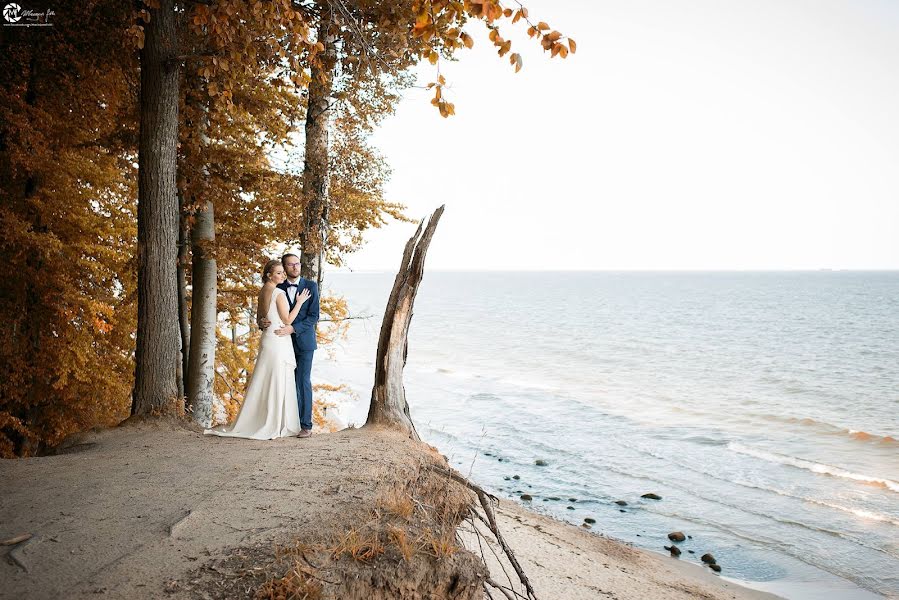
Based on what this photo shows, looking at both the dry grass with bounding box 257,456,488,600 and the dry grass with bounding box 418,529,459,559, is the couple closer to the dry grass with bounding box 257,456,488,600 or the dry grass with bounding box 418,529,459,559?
the dry grass with bounding box 257,456,488,600

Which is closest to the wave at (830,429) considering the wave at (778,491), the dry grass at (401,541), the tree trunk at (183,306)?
the wave at (778,491)

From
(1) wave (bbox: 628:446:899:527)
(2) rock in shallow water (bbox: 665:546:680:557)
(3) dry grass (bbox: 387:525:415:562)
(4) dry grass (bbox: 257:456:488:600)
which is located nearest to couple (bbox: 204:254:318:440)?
(4) dry grass (bbox: 257:456:488:600)

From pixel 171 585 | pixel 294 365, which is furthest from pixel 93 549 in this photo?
pixel 294 365

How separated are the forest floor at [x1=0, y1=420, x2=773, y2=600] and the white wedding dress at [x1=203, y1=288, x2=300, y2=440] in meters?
0.44

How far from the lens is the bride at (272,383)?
26.2ft

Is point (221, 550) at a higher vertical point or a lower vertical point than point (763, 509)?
higher

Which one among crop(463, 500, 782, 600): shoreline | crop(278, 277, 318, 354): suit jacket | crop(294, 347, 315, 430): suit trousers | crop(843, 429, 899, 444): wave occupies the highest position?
crop(278, 277, 318, 354): suit jacket

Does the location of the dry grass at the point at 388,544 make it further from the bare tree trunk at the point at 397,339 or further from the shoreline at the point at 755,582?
the shoreline at the point at 755,582

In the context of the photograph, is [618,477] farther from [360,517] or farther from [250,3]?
[250,3]

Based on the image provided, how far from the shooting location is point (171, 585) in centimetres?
404

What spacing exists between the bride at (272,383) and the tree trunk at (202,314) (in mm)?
4224

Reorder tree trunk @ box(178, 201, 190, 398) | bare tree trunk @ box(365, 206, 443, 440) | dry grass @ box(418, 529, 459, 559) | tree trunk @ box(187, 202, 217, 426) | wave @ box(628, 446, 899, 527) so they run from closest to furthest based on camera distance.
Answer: dry grass @ box(418, 529, 459, 559), bare tree trunk @ box(365, 206, 443, 440), tree trunk @ box(187, 202, 217, 426), tree trunk @ box(178, 201, 190, 398), wave @ box(628, 446, 899, 527)

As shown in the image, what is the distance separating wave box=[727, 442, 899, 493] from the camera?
1747 cm

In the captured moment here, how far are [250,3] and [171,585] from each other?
19.7ft
